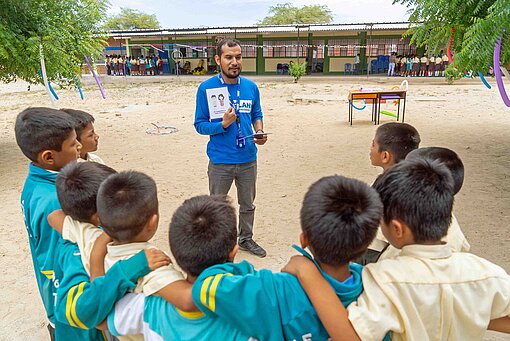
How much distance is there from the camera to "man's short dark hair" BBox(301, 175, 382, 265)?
116cm

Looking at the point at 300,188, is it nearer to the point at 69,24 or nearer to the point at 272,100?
the point at 69,24

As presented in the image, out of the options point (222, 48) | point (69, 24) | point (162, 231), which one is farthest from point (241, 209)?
point (69, 24)

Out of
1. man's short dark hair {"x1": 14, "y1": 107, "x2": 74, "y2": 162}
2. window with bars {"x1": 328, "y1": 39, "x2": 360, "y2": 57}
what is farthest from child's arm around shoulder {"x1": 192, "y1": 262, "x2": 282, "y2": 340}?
window with bars {"x1": 328, "y1": 39, "x2": 360, "y2": 57}

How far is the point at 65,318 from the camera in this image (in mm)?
1335

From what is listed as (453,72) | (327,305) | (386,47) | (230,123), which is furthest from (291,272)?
(386,47)

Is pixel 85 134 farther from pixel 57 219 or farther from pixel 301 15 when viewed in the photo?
pixel 301 15

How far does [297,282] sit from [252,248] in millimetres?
2367

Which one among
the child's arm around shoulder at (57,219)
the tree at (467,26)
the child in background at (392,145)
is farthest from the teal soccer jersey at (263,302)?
the tree at (467,26)

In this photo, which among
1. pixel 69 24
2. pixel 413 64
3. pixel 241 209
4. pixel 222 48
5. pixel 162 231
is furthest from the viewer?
pixel 413 64

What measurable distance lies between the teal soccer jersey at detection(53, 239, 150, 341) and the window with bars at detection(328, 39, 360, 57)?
78.3 feet

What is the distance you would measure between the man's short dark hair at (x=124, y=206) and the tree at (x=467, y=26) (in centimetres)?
238

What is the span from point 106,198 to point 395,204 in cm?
97

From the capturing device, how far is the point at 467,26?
3623 mm

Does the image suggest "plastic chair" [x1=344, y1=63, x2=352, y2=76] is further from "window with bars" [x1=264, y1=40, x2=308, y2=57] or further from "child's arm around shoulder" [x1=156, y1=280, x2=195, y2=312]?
"child's arm around shoulder" [x1=156, y1=280, x2=195, y2=312]
